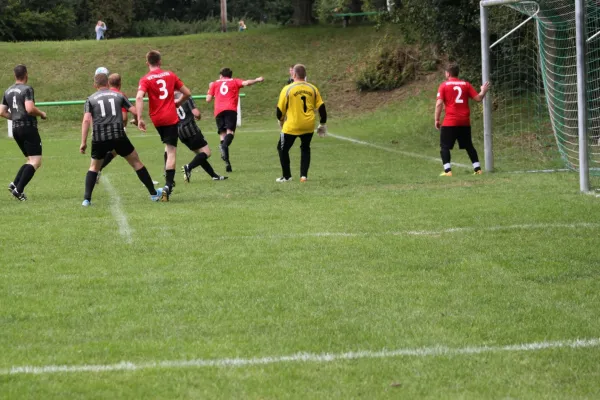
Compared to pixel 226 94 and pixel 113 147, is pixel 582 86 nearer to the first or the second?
pixel 113 147

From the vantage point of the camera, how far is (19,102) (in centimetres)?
1352

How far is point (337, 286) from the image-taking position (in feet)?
23.5

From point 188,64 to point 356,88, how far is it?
831 centimetres

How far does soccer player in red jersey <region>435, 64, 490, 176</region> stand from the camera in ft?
50.6

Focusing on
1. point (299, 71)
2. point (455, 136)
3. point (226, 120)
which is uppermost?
point (299, 71)

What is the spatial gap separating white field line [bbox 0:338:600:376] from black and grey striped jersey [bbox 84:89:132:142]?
7.22 meters

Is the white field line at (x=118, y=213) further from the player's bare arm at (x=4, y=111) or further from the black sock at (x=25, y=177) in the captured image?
the player's bare arm at (x=4, y=111)

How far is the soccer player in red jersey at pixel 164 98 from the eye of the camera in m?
13.1

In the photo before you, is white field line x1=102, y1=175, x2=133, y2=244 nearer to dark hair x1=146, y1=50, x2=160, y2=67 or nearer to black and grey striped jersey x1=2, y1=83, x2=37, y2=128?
black and grey striped jersey x1=2, y1=83, x2=37, y2=128

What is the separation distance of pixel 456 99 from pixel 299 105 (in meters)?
2.41

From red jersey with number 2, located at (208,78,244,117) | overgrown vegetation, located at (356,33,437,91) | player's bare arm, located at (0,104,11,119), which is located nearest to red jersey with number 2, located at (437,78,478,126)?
red jersey with number 2, located at (208,78,244,117)

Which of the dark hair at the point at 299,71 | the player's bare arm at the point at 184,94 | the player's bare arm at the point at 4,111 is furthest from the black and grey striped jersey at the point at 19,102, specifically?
the dark hair at the point at 299,71

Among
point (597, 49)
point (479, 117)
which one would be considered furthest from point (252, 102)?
point (597, 49)

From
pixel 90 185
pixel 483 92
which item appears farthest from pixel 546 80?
pixel 90 185
